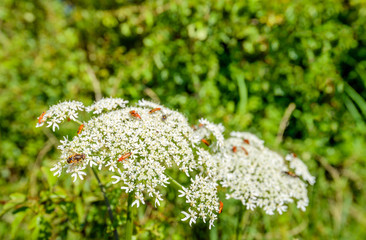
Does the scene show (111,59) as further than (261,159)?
Yes

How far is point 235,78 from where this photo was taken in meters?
4.56

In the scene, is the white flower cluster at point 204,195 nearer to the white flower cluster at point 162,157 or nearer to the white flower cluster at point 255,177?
the white flower cluster at point 162,157

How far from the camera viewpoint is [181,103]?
416 cm

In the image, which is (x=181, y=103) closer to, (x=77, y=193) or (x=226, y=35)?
(x=226, y=35)

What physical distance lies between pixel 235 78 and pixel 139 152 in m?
3.25

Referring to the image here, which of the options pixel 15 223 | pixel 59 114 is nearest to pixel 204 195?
pixel 59 114

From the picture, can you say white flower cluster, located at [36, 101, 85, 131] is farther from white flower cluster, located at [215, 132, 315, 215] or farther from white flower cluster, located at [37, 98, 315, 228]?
white flower cluster, located at [215, 132, 315, 215]

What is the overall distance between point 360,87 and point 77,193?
5.58 meters

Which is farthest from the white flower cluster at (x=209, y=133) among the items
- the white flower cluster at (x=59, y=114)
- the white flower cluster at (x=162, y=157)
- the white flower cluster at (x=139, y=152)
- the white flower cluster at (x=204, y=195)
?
the white flower cluster at (x=59, y=114)

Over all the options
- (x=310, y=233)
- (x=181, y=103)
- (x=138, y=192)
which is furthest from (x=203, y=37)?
(x=310, y=233)

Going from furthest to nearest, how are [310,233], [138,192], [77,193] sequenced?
[310,233], [77,193], [138,192]

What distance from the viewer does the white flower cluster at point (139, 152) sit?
1.68 meters

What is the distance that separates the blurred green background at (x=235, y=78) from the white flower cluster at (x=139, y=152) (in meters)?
2.06

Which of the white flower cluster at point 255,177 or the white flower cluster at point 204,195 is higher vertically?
the white flower cluster at point 255,177
